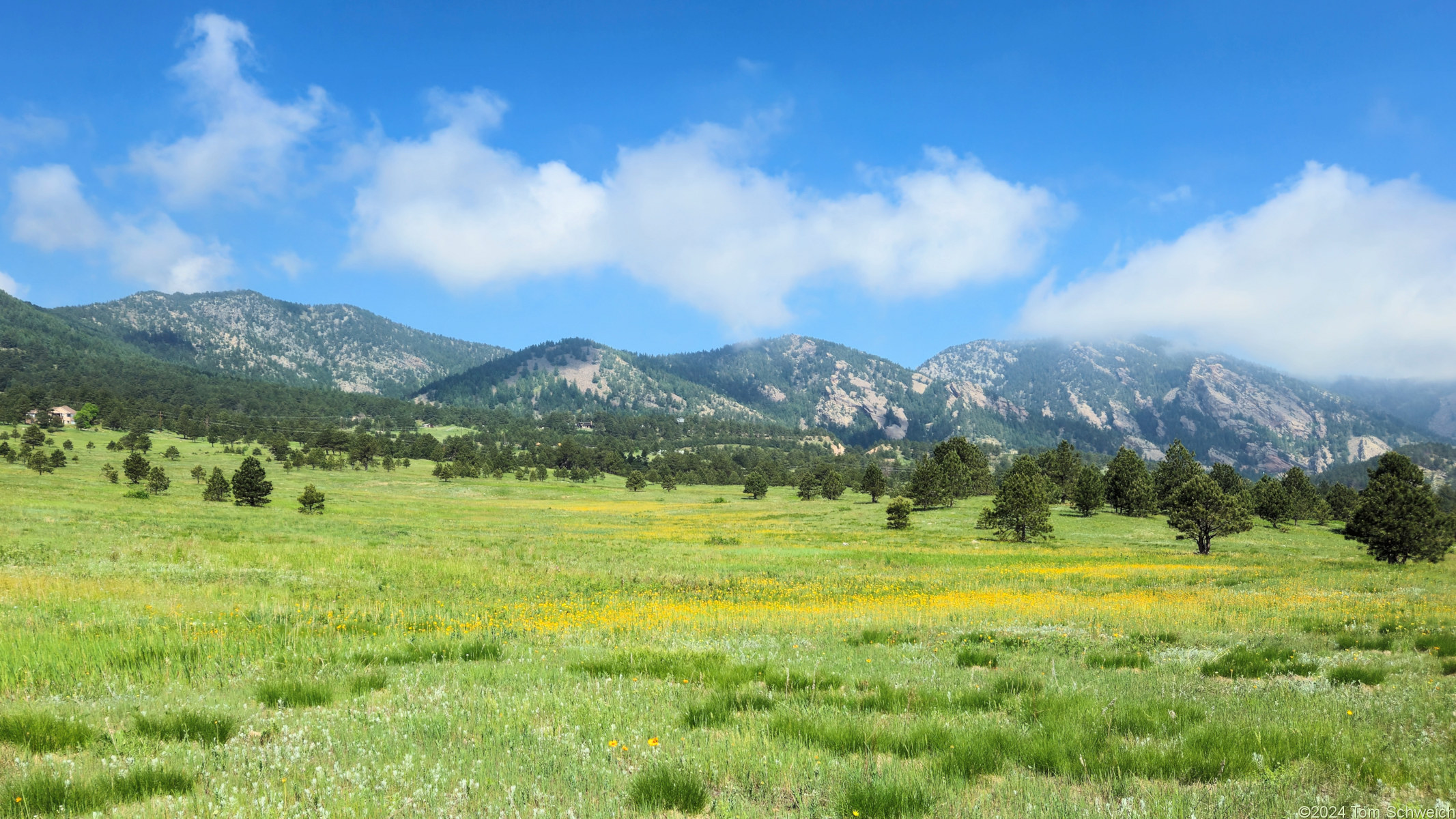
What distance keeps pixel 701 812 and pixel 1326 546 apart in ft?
272

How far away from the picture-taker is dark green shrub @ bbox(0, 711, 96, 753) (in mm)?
5730

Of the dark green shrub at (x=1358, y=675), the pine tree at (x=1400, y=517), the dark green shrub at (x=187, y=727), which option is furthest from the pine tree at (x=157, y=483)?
the pine tree at (x=1400, y=517)

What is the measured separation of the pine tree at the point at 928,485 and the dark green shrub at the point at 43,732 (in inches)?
3560

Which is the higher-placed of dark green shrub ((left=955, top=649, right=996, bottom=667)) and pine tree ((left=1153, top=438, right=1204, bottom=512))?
pine tree ((left=1153, top=438, right=1204, bottom=512))

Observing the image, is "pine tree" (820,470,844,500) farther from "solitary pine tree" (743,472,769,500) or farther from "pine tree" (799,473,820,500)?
"solitary pine tree" (743,472,769,500)

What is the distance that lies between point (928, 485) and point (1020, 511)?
3132 cm

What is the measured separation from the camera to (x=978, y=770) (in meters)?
5.44

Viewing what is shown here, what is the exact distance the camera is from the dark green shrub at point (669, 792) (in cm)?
474

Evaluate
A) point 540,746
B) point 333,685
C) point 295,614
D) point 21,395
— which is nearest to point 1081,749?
point 540,746

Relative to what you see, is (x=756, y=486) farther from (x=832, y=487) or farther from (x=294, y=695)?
(x=294, y=695)

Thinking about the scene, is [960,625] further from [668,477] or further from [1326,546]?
[668,477]

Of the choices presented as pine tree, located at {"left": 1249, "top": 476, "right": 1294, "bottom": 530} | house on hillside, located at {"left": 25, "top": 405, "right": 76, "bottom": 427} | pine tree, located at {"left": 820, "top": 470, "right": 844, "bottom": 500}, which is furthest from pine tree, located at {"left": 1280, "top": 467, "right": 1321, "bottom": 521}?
house on hillside, located at {"left": 25, "top": 405, "right": 76, "bottom": 427}

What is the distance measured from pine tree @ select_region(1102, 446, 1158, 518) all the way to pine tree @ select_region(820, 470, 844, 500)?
4690cm

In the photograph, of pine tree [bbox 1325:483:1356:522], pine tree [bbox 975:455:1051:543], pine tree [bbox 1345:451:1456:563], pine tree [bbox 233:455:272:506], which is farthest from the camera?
pine tree [bbox 1325:483:1356:522]
